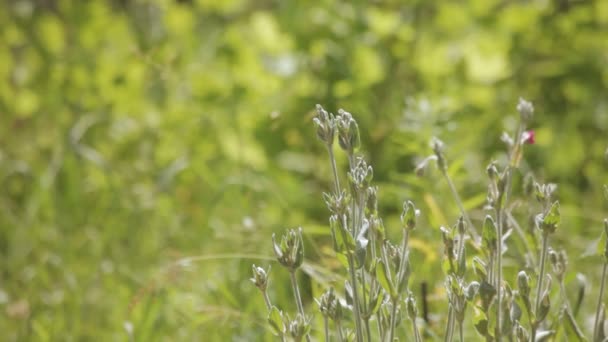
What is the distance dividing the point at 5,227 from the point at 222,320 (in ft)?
3.62

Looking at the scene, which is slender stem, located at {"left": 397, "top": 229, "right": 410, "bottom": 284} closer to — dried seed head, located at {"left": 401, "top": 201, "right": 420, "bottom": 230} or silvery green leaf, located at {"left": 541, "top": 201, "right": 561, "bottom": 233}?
dried seed head, located at {"left": 401, "top": 201, "right": 420, "bottom": 230}

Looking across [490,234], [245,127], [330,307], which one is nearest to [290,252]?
[330,307]

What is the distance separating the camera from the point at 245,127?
2.32 meters

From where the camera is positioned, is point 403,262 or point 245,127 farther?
point 245,127

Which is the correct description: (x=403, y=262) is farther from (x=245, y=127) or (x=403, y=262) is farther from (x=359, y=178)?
(x=245, y=127)

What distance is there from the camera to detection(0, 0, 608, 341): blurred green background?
5.59 ft

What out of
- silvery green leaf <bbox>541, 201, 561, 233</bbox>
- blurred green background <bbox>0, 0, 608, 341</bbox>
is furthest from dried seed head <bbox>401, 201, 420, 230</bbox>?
blurred green background <bbox>0, 0, 608, 341</bbox>

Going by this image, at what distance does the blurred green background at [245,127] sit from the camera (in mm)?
1703

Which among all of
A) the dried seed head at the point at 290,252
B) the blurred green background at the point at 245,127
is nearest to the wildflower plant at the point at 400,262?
the dried seed head at the point at 290,252

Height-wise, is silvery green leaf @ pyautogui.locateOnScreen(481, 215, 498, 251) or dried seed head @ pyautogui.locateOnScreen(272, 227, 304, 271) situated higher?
silvery green leaf @ pyautogui.locateOnScreen(481, 215, 498, 251)

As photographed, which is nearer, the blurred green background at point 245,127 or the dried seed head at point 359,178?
the dried seed head at point 359,178

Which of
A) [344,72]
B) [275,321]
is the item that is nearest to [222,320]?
[275,321]

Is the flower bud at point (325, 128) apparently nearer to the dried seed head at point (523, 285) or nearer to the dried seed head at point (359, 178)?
the dried seed head at point (359, 178)

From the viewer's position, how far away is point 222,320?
125 centimetres
